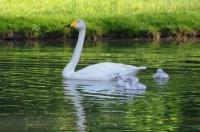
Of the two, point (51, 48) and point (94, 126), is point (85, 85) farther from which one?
point (51, 48)

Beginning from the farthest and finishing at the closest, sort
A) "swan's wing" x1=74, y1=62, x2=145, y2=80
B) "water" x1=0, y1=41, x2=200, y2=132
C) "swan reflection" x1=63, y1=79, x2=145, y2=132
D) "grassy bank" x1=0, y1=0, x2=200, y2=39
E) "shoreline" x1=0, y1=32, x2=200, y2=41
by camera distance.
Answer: "grassy bank" x1=0, y1=0, x2=200, y2=39 → "shoreline" x1=0, y1=32, x2=200, y2=41 → "swan's wing" x1=74, y1=62, x2=145, y2=80 → "swan reflection" x1=63, y1=79, x2=145, y2=132 → "water" x1=0, y1=41, x2=200, y2=132

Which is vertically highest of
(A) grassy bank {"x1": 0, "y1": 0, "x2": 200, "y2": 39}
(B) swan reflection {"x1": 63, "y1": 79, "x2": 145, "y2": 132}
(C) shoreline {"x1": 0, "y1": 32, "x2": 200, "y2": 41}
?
(B) swan reflection {"x1": 63, "y1": 79, "x2": 145, "y2": 132}

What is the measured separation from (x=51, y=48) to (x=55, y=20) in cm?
802

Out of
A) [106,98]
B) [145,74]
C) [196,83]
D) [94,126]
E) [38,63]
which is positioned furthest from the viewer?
[38,63]

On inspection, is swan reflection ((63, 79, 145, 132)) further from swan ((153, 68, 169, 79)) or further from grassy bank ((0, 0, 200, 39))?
grassy bank ((0, 0, 200, 39))

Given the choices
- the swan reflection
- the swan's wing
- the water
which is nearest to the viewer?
the water

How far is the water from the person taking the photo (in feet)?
44.0

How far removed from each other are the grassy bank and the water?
29.9 ft

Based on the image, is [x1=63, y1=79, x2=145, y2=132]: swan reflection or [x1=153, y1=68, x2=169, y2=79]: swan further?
[x1=153, y1=68, x2=169, y2=79]: swan

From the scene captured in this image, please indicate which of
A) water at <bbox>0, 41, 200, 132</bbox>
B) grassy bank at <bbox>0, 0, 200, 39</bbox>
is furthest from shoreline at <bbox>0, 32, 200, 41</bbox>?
water at <bbox>0, 41, 200, 132</bbox>

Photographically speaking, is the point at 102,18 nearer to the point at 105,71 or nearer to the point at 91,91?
the point at 105,71

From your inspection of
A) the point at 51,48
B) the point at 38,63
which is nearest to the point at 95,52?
the point at 51,48

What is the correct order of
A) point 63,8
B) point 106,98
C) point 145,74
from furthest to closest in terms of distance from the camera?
point 63,8
point 145,74
point 106,98

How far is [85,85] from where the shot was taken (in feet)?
62.1
